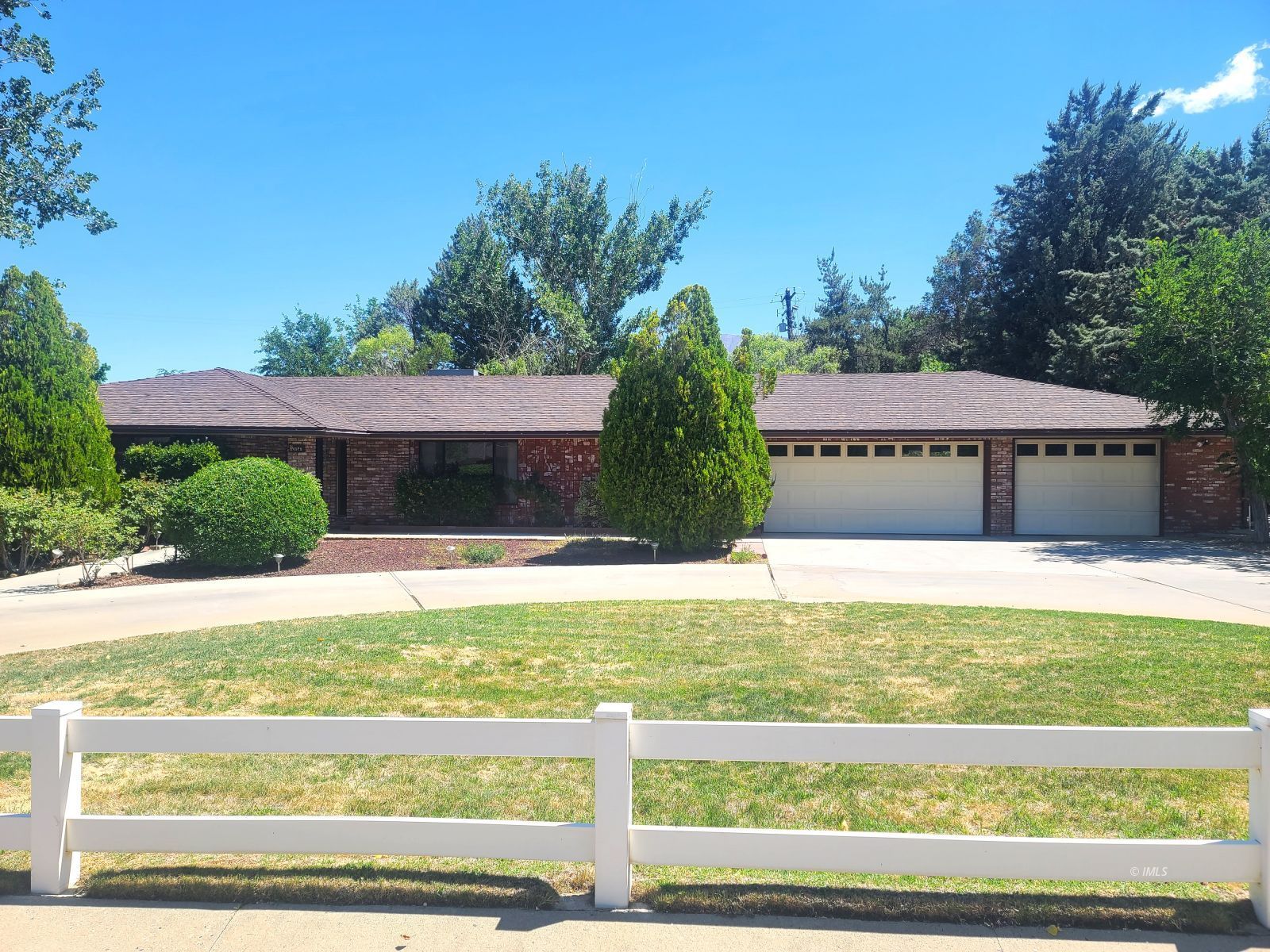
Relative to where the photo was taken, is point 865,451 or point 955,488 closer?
point 955,488

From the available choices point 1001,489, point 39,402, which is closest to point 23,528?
point 39,402

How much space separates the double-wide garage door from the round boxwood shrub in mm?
10523

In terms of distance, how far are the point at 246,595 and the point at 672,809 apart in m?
8.82

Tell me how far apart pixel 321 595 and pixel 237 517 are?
3.10 m

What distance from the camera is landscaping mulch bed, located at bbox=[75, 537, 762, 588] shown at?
14.5 m

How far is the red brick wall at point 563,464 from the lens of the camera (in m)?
21.5

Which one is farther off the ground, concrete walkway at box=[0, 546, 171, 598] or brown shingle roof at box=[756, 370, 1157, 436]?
brown shingle roof at box=[756, 370, 1157, 436]

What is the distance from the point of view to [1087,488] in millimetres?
20172

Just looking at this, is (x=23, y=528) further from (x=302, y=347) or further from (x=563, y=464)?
(x=302, y=347)

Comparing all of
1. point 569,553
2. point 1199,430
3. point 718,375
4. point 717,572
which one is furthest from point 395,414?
point 1199,430

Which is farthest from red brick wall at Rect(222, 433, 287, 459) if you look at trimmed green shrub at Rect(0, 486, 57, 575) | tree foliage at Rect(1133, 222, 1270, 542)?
tree foliage at Rect(1133, 222, 1270, 542)

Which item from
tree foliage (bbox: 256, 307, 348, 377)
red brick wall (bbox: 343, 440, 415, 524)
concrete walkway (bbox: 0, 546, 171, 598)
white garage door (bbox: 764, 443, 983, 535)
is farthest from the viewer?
tree foliage (bbox: 256, 307, 348, 377)

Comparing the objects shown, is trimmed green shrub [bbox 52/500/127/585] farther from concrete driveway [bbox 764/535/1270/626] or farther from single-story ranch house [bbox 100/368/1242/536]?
concrete driveway [bbox 764/535/1270/626]

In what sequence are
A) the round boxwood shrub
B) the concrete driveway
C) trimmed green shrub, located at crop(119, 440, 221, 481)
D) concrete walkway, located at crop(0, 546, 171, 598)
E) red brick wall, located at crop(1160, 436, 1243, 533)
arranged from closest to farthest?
1. the concrete driveway
2. concrete walkway, located at crop(0, 546, 171, 598)
3. the round boxwood shrub
4. trimmed green shrub, located at crop(119, 440, 221, 481)
5. red brick wall, located at crop(1160, 436, 1243, 533)
